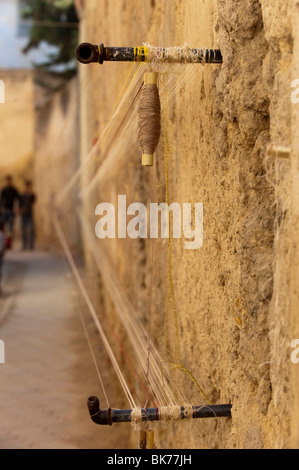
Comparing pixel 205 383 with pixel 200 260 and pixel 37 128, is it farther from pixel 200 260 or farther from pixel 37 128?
pixel 37 128

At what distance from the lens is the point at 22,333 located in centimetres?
446

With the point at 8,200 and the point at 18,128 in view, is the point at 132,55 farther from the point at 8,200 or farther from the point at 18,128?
the point at 18,128

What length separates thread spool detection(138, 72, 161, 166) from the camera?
4.53ft

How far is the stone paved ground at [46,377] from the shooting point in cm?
285

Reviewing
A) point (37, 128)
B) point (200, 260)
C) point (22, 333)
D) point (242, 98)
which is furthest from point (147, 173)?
point (37, 128)

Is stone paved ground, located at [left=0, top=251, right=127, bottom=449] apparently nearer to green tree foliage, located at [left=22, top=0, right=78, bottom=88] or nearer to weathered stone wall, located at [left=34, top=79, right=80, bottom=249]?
weathered stone wall, located at [left=34, top=79, right=80, bottom=249]

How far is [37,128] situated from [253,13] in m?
11.9

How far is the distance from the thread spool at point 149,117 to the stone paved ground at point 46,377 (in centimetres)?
142

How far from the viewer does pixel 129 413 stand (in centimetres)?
132

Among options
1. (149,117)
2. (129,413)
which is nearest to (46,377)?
(129,413)

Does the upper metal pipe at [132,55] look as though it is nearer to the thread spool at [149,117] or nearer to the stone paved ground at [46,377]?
the thread spool at [149,117]

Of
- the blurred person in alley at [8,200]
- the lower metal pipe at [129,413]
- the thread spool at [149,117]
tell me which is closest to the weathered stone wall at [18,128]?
the blurred person in alley at [8,200]

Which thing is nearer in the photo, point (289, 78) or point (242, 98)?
point (289, 78)

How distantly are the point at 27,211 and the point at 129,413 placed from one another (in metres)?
8.69
